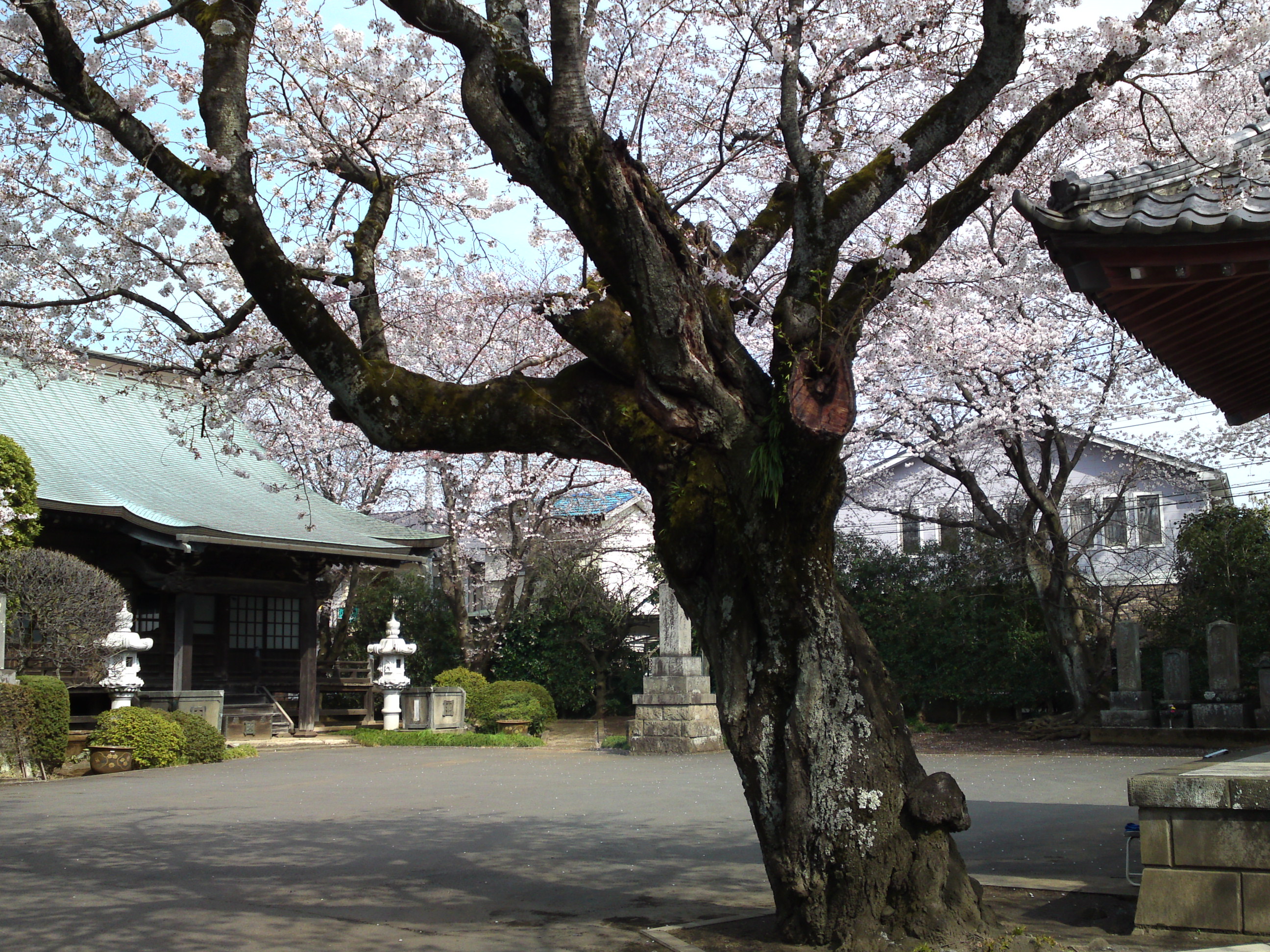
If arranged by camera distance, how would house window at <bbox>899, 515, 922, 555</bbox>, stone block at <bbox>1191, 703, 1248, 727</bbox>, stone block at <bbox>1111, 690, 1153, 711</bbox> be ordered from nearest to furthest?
stone block at <bbox>1191, 703, 1248, 727</bbox> → stone block at <bbox>1111, 690, 1153, 711</bbox> → house window at <bbox>899, 515, 922, 555</bbox>

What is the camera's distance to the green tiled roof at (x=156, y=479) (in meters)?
17.4

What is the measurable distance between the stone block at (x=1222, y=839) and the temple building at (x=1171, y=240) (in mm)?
2384

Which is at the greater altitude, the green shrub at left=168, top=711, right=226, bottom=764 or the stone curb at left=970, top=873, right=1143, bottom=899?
the stone curb at left=970, top=873, right=1143, bottom=899

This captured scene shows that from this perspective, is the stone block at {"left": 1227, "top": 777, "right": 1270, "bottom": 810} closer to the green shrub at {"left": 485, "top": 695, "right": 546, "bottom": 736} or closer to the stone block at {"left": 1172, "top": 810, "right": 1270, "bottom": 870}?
the stone block at {"left": 1172, "top": 810, "right": 1270, "bottom": 870}

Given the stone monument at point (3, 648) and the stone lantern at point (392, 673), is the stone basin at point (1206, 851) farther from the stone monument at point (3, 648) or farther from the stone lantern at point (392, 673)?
the stone lantern at point (392, 673)

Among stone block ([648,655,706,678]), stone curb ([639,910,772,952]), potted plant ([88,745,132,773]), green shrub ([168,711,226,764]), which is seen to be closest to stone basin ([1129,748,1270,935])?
stone curb ([639,910,772,952])

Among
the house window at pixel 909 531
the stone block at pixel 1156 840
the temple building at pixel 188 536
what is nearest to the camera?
the stone block at pixel 1156 840

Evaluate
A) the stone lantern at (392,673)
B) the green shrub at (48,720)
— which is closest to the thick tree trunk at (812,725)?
the green shrub at (48,720)

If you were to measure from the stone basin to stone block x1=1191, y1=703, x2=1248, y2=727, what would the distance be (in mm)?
12210

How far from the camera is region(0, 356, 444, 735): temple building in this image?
17.4 m

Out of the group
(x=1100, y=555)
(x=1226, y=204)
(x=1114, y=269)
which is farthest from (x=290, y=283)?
(x=1100, y=555)

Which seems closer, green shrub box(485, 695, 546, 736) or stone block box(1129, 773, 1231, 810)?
stone block box(1129, 773, 1231, 810)

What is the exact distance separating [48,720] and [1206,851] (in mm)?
13559

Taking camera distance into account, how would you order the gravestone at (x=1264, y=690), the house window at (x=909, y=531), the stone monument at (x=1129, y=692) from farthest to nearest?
1. the house window at (x=909, y=531)
2. the stone monument at (x=1129, y=692)
3. the gravestone at (x=1264, y=690)
